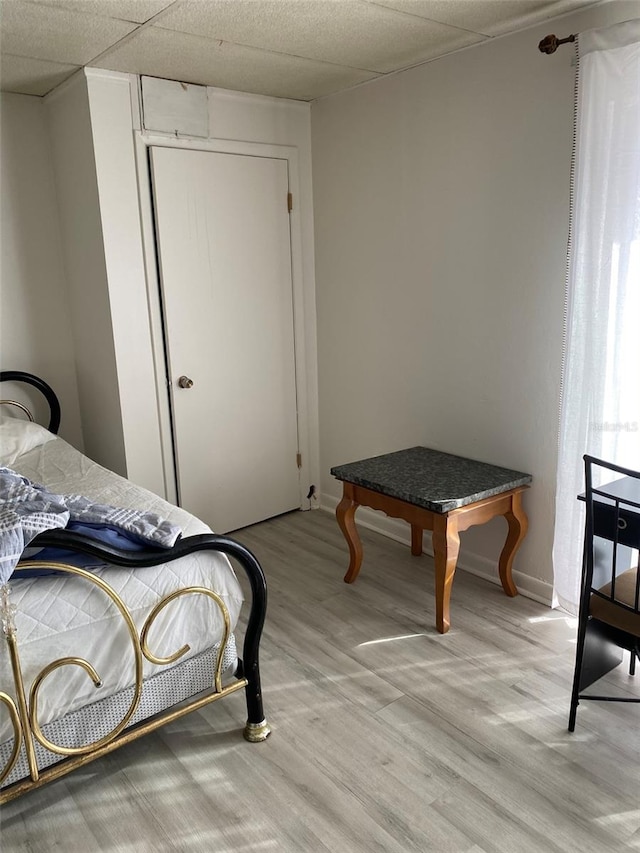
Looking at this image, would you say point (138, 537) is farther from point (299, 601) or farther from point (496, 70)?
point (496, 70)

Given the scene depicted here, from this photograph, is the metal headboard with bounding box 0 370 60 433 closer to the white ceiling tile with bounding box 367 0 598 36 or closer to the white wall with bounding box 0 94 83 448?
the white wall with bounding box 0 94 83 448

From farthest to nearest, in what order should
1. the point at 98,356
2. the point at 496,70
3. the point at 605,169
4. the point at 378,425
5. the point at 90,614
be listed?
the point at 378,425 → the point at 98,356 → the point at 496,70 → the point at 605,169 → the point at 90,614

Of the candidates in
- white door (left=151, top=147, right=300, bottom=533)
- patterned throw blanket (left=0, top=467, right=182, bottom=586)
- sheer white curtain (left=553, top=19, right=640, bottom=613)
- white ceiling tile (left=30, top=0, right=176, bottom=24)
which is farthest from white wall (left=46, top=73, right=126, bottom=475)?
sheer white curtain (left=553, top=19, right=640, bottom=613)

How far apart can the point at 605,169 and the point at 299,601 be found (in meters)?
2.08

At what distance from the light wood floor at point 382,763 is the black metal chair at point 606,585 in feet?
0.49

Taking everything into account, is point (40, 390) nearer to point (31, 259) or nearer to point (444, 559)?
point (31, 259)

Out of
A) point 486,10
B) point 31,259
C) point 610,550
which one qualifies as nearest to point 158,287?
point 31,259

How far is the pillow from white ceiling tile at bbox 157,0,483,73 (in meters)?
1.82

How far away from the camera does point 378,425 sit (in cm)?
358

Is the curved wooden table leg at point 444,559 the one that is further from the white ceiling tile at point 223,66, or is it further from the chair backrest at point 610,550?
the white ceiling tile at point 223,66

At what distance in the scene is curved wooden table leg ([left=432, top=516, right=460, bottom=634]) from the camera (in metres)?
2.58

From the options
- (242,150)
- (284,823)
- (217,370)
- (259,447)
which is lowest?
(284,823)

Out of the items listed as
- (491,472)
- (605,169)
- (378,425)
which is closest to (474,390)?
(491,472)

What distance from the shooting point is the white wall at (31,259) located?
3.27 meters
